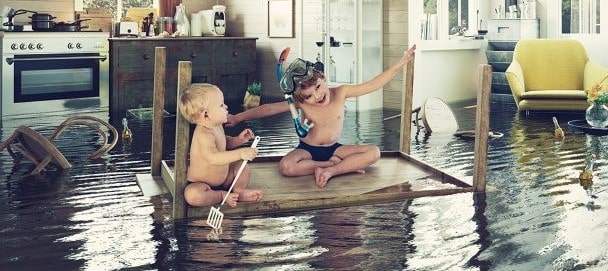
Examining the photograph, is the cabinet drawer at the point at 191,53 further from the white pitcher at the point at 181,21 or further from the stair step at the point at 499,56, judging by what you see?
the stair step at the point at 499,56

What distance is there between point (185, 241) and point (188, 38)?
654cm

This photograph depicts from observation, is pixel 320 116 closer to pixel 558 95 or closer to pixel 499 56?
pixel 558 95

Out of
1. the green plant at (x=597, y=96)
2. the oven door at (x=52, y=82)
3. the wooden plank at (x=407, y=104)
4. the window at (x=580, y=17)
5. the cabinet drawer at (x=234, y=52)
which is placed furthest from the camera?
the cabinet drawer at (x=234, y=52)

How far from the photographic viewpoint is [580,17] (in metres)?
10.0

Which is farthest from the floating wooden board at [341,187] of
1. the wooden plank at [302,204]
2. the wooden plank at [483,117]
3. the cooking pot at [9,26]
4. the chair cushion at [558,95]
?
the cooking pot at [9,26]

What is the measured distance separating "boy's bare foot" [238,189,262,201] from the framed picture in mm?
6379

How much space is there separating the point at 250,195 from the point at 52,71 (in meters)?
5.43

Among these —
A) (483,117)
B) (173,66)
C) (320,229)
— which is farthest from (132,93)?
(320,229)

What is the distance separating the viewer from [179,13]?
9.96 metres

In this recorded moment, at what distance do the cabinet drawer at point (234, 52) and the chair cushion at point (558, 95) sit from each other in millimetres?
3541

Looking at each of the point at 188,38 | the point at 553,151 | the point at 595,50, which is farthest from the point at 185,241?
the point at 595,50

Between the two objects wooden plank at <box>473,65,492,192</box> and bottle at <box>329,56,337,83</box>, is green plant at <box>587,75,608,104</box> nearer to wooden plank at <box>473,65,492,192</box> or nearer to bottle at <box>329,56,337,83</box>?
wooden plank at <box>473,65,492,192</box>

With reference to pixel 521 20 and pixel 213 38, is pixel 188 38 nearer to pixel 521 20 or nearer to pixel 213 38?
pixel 213 38

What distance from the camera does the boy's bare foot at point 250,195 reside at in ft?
12.8
